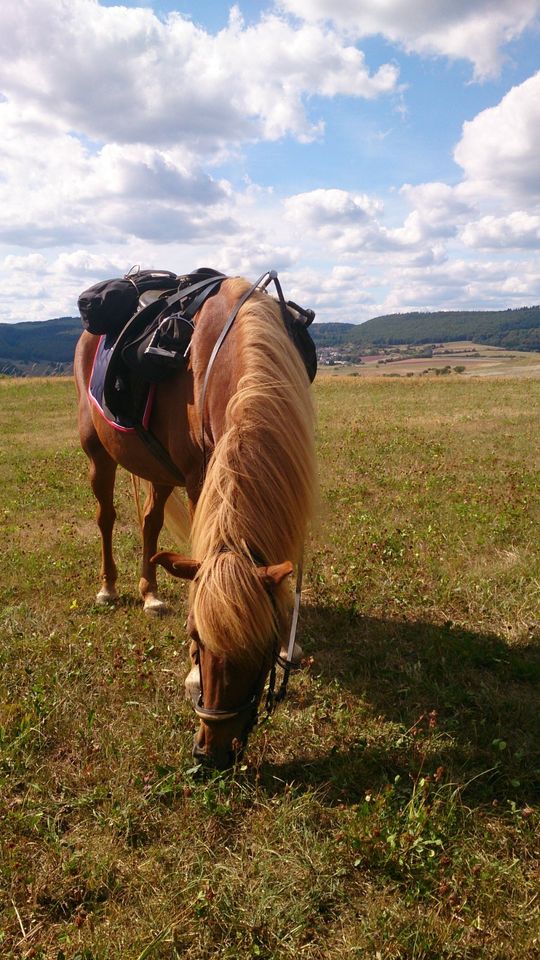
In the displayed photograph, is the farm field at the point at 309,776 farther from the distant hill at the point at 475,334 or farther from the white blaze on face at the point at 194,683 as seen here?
the distant hill at the point at 475,334

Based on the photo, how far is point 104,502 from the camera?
19.0ft

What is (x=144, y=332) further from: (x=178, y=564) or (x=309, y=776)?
(x=309, y=776)

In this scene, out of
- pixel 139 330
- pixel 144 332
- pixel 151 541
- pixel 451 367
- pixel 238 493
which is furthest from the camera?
pixel 451 367

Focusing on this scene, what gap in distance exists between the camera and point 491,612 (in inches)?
191

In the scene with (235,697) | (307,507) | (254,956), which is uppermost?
(307,507)

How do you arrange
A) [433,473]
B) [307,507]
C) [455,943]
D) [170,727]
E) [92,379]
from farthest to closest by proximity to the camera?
1. [433,473]
2. [92,379]
3. [170,727]
4. [307,507]
5. [455,943]

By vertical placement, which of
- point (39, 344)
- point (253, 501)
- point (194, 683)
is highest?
point (39, 344)

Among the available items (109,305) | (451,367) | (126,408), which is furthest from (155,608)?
(451,367)

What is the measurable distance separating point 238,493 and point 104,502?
11.2ft

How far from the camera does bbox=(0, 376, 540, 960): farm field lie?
2340mm

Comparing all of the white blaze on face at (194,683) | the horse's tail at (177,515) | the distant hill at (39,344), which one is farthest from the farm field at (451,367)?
the distant hill at (39,344)

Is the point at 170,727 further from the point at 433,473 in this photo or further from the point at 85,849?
the point at 433,473

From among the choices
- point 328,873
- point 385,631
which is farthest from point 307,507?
point 385,631

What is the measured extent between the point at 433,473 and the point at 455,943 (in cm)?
775
